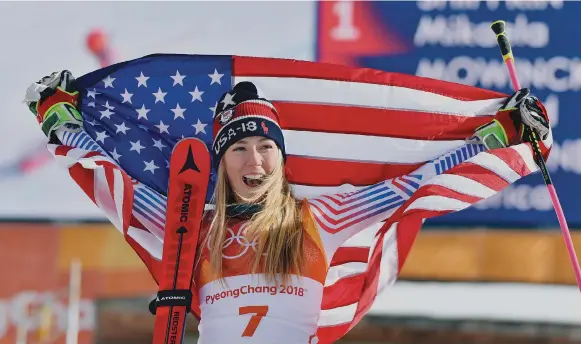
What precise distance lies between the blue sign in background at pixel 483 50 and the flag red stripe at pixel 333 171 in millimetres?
2146

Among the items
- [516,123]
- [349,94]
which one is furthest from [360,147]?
[516,123]

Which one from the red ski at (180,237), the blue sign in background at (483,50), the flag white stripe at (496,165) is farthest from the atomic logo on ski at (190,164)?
the blue sign in background at (483,50)

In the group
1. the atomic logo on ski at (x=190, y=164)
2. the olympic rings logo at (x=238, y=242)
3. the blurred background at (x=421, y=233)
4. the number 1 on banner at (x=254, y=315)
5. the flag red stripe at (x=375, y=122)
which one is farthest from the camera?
the blurred background at (x=421, y=233)

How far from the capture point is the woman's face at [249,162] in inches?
130

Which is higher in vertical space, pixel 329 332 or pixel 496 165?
pixel 496 165

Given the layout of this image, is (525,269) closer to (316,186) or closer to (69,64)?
(316,186)

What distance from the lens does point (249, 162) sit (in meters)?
3.33

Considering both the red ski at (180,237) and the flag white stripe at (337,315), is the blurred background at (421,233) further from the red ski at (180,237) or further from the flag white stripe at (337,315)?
the red ski at (180,237)

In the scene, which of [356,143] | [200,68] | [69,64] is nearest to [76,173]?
[200,68]

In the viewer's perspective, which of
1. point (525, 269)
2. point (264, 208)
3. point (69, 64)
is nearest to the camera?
point (264, 208)

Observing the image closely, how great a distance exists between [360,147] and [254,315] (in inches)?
49.7

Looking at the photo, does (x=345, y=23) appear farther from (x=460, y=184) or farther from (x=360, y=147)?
(x=460, y=184)

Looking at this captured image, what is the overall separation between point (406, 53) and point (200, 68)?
2.38 meters

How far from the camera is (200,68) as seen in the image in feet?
13.9
